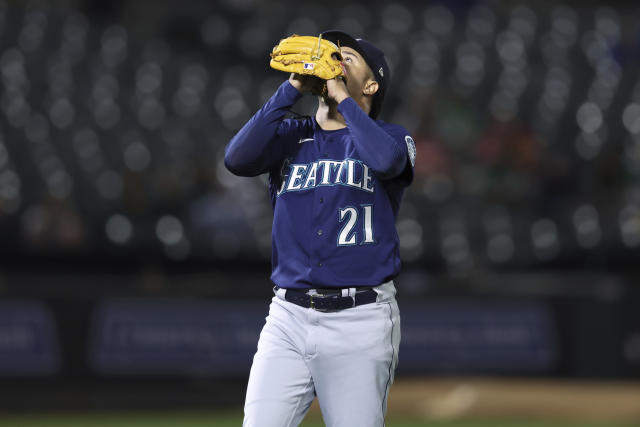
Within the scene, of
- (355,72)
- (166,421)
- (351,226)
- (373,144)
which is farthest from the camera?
(166,421)

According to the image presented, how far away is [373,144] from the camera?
319 cm

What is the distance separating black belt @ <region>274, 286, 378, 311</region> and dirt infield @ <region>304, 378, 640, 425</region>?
4.55 meters

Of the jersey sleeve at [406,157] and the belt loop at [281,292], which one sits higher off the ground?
the jersey sleeve at [406,157]

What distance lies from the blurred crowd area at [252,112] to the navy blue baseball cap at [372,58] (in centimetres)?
474

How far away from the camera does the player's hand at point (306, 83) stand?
11.0 feet

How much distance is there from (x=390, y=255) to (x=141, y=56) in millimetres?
8537

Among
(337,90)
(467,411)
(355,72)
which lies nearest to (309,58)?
(337,90)

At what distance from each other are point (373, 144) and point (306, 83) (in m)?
0.37

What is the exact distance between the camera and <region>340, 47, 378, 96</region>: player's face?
3438 mm

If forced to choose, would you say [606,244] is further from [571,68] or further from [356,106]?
[356,106]

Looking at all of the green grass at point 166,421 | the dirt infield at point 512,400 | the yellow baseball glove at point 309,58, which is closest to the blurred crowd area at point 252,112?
the dirt infield at point 512,400

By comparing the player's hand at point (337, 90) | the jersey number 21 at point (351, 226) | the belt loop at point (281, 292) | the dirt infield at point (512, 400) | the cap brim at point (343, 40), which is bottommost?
the dirt infield at point (512, 400)

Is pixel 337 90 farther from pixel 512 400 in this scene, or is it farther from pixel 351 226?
pixel 512 400

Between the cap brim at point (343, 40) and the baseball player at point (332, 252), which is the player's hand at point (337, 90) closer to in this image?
the baseball player at point (332, 252)
